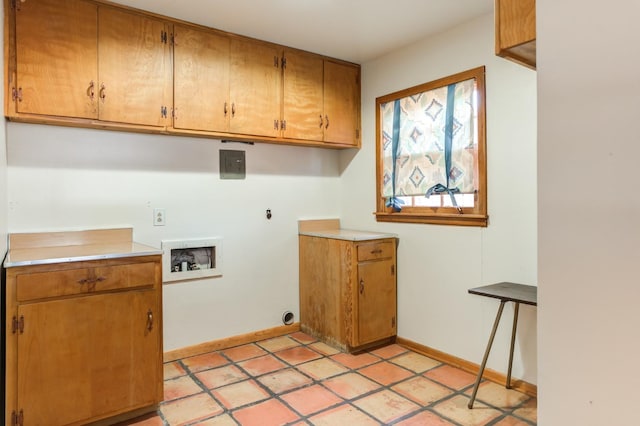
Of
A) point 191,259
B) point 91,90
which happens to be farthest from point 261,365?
point 91,90

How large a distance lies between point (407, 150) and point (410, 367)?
5.37ft

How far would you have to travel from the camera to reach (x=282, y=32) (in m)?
2.87

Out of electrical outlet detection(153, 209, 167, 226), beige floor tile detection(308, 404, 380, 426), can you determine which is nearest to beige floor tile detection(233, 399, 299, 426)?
beige floor tile detection(308, 404, 380, 426)

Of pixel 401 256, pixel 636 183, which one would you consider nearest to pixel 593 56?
pixel 636 183

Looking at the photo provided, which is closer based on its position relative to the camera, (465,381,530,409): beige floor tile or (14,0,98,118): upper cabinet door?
(14,0,98,118): upper cabinet door

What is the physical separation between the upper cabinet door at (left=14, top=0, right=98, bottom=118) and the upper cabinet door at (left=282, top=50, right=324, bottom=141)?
1354 mm

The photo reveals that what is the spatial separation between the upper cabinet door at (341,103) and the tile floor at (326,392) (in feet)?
5.97

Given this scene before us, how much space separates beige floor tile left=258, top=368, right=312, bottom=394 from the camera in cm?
248

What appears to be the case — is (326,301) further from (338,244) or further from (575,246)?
(575,246)

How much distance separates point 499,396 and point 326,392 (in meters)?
1.04

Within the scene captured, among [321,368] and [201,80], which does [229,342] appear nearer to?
[321,368]

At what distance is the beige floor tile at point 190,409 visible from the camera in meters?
2.12

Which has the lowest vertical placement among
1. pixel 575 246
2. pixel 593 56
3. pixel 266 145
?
pixel 575 246

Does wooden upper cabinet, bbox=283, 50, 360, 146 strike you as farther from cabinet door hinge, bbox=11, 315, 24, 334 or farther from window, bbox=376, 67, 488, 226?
cabinet door hinge, bbox=11, 315, 24, 334
